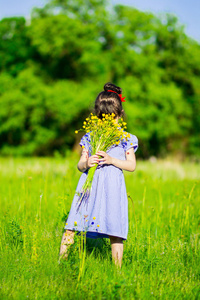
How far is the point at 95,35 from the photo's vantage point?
55.8 feet

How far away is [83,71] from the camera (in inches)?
702

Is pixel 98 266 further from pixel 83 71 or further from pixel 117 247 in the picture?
pixel 83 71

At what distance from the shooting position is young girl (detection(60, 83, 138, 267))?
2.69m

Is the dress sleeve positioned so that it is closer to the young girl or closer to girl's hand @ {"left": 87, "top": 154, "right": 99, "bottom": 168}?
the young girl

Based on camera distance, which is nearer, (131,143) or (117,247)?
(117,247)

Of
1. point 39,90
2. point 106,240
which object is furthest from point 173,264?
point 39,90

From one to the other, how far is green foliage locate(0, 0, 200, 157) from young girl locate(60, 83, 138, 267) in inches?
A: 489

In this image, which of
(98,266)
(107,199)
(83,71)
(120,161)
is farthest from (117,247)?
(83,71)

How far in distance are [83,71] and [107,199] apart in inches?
621

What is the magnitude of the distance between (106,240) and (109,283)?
122 cm

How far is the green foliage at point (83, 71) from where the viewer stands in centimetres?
1598

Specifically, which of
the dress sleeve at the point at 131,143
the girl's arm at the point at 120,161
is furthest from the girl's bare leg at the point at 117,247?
the dress sleeve at the point at 131,143

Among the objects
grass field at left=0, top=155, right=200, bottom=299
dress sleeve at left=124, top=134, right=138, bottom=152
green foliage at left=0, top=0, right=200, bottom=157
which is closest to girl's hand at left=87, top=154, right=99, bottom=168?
dress sleeve at left=124, top=134, right=138, bottom=152

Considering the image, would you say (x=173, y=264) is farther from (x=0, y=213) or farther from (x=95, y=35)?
(x=95, y=35)
